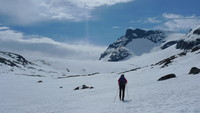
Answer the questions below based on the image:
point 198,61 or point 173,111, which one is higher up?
point 198,61

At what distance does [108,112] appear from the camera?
51.6 ft

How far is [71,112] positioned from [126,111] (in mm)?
4560

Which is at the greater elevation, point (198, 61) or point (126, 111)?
point (198, 61)

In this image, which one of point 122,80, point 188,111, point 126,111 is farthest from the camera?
point 122,80

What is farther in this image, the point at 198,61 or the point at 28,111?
the point at 198,61

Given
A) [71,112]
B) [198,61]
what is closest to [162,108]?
[71,112]

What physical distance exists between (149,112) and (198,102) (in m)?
3.24

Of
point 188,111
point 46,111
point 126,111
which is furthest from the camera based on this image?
point 46,111

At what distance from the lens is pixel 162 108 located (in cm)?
1456

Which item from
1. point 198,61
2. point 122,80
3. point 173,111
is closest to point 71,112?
point 122,80

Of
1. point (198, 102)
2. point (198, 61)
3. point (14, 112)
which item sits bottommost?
point (14, 112)

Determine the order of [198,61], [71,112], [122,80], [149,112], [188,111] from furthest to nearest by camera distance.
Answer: [198,61], [122,80], [71,112], [149,112], [188,111]

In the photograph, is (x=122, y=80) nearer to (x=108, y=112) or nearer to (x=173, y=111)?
(x=108, y=112)

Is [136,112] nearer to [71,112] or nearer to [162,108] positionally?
[162,108]
